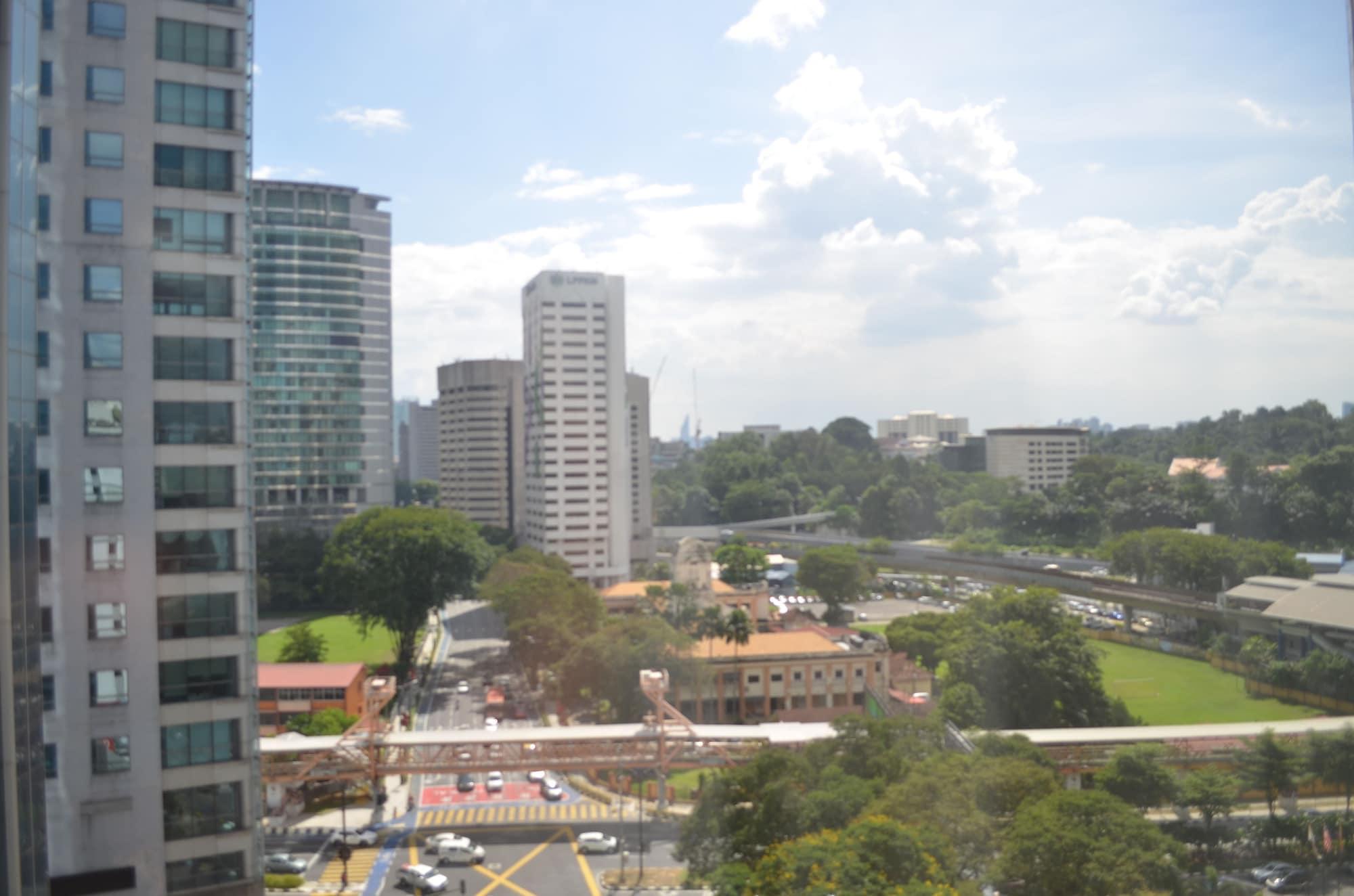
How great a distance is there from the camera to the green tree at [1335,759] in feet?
14.5

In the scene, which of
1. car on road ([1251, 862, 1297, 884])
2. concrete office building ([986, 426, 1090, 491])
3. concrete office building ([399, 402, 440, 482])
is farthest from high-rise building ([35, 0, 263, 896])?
concrete office building ([399, 402, 440, 482])

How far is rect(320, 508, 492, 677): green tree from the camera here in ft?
31.7

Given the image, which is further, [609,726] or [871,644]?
[871,644]

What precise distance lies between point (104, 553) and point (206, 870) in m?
1.06

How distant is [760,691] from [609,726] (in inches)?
92.4

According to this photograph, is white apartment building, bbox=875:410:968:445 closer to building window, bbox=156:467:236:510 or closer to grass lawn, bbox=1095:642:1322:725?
grass lawn, bbox=1095:642:1322:725

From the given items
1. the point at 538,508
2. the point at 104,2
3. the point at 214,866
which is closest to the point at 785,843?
the point at 214,866

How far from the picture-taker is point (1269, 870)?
416cm

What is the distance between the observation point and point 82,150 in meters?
2.69

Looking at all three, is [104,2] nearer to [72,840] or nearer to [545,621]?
[72,840]

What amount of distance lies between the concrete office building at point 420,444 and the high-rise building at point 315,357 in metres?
17.4

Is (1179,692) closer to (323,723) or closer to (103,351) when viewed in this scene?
(323,723)

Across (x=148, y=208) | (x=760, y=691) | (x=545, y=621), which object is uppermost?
(x=148, y=208)

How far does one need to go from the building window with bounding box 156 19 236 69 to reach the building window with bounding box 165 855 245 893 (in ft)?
0.31
